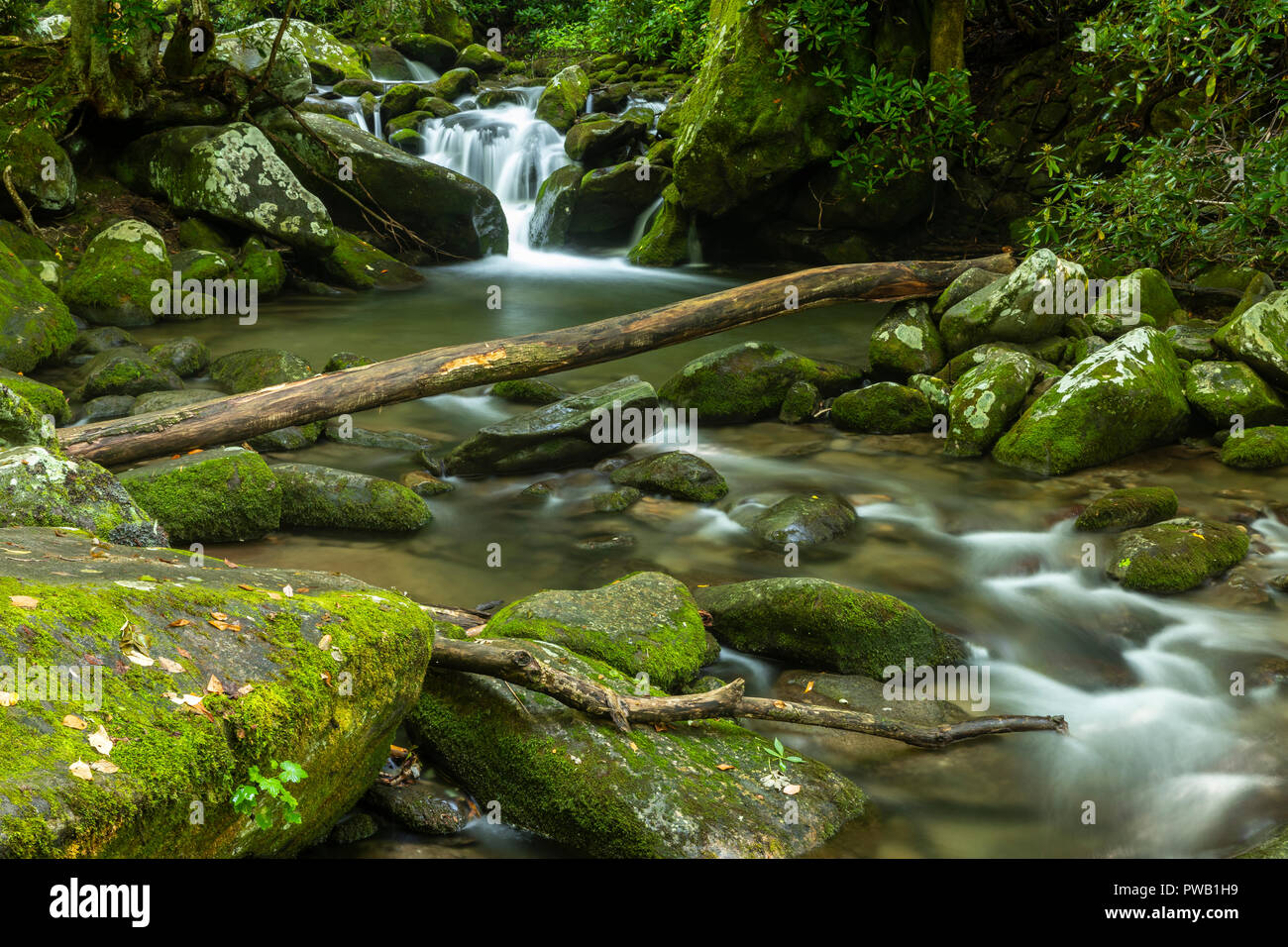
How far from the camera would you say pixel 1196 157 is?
833cm

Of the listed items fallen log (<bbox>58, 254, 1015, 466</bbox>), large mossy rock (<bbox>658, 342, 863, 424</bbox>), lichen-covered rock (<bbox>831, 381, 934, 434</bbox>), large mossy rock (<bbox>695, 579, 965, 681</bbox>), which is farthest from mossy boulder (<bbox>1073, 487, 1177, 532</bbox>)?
fallen log (<bbox>58, 254, 1015, 466</bbox>)

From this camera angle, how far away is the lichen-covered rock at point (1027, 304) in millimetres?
8953

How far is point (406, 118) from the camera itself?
1878 cm

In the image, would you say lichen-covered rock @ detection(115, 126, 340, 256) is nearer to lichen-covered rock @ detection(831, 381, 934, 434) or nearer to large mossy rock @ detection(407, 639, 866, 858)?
lichen-covered rock @ detection(831, 381, 934, 434)

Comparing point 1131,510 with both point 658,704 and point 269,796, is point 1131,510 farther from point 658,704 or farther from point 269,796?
point 269,796

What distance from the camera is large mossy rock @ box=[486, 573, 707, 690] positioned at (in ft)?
14.3

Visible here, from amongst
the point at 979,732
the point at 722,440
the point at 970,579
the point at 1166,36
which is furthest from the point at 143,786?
the point at 1166,36

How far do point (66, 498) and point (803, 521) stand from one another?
14.6ft

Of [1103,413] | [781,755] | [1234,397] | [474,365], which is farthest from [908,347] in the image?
[781,755]

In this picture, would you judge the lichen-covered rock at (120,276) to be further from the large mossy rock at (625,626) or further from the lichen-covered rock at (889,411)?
the large mossy rock at (625,626)

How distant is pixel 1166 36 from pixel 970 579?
199 inches

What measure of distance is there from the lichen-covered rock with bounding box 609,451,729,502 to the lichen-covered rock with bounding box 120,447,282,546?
264 cm

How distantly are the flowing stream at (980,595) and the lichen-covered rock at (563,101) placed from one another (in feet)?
31.8

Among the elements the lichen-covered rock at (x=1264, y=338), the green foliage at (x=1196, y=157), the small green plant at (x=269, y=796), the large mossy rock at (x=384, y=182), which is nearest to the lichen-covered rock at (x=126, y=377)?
the large mossy rock at (x=384, y=182)
